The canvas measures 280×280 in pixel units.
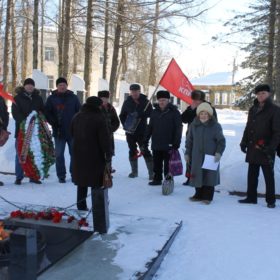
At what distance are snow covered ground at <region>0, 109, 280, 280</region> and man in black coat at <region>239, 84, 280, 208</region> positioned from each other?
0.51 meters

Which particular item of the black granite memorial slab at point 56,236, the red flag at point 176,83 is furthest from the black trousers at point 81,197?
the red flag at point 176,83

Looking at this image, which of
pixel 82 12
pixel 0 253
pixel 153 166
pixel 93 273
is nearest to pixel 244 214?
pixel 153 166

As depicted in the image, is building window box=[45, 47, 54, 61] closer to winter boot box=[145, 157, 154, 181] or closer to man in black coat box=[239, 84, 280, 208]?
winter boot box=[145, 157, 154, 181]

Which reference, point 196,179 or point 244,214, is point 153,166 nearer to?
point 196,179

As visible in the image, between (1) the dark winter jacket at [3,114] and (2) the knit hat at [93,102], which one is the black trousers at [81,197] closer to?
(2) the knit hat at [93,102]

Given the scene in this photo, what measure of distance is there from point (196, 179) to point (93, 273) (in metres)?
3.16

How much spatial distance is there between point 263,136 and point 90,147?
2.54m

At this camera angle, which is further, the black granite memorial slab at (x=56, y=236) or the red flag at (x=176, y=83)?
the red flag at (x=176, y=83)

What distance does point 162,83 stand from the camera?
8.21 meters

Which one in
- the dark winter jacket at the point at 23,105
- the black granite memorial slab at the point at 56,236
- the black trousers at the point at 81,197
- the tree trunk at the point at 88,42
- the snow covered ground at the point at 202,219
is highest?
the tree trunk at the point at 88,42

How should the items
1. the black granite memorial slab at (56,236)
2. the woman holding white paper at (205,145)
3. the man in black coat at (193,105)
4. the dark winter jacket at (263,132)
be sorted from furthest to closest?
1. the man in black coat at (193,105)
2. the woman holding white paper at (205,145)
3. the dark winter jacket at (263,132)
4. the black granite memorial slab at (56,236)

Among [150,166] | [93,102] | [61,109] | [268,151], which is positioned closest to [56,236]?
[93,102]

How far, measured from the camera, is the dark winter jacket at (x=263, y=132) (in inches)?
247

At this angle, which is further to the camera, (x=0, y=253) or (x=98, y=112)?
(x=98, y=112)
